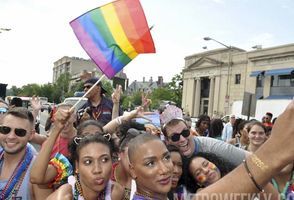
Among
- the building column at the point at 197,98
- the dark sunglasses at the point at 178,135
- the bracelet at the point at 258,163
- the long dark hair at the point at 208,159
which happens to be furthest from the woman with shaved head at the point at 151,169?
the building column at the point at 197,98

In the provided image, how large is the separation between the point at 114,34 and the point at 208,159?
1720 millimetres

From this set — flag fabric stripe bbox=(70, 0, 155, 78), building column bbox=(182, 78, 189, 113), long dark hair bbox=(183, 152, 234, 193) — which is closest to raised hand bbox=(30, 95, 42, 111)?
flag fabric stripe bbox=(70, 0, 155, 78)

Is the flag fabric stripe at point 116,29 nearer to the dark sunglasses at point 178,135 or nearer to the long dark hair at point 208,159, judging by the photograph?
the dark sunglasses at point 178,135

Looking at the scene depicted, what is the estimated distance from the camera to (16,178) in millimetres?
3033

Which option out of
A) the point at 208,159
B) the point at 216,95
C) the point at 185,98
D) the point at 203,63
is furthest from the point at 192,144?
the point at 185,98

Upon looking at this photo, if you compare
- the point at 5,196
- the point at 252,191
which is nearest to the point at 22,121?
the point at 5,196

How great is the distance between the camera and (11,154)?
3.18 meters

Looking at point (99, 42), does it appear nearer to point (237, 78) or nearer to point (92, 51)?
point (92, 51)

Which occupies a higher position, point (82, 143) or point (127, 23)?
point (127, 23)

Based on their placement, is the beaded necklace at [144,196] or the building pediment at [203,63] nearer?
the beaded necklace at [144,196]

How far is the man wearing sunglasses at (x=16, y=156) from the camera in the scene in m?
2.99

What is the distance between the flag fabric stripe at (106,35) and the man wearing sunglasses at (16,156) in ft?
4.06

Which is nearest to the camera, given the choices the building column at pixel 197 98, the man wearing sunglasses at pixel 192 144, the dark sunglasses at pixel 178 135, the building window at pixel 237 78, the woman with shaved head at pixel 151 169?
the woman with shaved head at pixel 151 169

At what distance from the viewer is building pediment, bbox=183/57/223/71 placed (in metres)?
52.8
